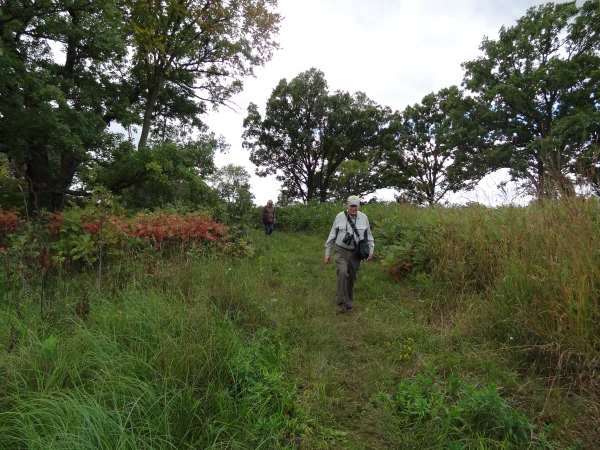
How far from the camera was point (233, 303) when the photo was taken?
335 centimetres

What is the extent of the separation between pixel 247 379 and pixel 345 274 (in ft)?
8.41

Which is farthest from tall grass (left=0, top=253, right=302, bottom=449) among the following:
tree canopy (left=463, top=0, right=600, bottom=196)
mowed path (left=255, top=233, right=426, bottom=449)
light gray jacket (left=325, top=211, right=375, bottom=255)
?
tree canopy (left=463, top=0, right=600, bottom=196)

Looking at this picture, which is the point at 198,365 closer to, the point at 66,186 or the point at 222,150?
the point at 66,186

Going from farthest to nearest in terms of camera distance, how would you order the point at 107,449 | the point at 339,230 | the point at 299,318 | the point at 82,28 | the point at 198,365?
the point at 82,28
the point at 339,230
the point at 299,318
the point at 198,365
the point at 107,449

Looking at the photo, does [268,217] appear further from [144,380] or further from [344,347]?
[144,380]

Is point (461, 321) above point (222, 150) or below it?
below

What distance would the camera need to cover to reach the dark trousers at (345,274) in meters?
4.50

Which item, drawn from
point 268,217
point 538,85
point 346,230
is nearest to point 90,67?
point 268,217

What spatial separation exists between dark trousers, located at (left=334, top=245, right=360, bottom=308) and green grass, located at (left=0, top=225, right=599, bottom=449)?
87 cm

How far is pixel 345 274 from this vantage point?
452 centimetres

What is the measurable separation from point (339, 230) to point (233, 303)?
2165 mm

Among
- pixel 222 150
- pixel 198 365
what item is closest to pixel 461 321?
pixel 198 365

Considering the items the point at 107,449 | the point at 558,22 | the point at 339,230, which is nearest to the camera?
the point at 107,449

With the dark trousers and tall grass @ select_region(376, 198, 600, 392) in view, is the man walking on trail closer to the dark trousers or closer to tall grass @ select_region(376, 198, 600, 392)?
the dark trousers
